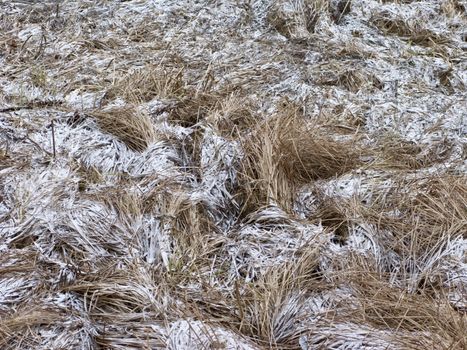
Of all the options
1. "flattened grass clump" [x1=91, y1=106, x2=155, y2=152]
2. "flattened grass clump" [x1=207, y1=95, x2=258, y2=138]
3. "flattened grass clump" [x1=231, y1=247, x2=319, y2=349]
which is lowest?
"flattened grass clump" [x1=91, y1=106, x2=155, y2=152]

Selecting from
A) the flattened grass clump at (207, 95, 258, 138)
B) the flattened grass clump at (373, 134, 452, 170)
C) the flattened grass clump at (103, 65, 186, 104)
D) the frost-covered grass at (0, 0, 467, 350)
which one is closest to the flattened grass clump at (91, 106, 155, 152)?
the frost-covered grass at (0, 0, 467, 350)

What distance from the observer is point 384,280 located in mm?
2391

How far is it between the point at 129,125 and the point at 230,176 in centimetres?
73

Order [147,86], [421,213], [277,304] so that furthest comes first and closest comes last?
[147,86] → [421,213] → [277,304]

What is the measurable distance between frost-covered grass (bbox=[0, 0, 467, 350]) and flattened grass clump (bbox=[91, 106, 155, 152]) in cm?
1

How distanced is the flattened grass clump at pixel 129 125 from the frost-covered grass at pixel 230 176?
0.5 inches

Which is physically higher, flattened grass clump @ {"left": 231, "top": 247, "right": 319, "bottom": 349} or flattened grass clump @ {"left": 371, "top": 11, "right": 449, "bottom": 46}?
flattened grass clump @ {"left": 371, "top": 11, "right": 449, "bottom": 46}

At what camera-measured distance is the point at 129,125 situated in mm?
3199

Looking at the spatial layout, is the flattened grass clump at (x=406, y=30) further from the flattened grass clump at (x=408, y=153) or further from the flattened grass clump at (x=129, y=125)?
the flattened grass clump at (x=129, y=125)

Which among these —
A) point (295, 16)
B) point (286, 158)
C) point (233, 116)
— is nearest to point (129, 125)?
point (233, 116)

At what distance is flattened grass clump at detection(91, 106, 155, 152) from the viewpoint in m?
3.15

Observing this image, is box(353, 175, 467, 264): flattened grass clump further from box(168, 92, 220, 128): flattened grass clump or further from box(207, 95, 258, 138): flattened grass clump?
box(168, 92, 220, 128): flattened grass clump

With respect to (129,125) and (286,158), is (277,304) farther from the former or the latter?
(129,125)

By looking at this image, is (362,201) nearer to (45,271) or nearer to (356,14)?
(45,271)
